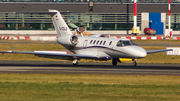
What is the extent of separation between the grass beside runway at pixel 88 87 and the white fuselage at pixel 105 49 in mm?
7137

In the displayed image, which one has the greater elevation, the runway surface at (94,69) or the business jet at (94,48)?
the business jet at (94,48)

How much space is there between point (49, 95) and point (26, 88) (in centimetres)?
262

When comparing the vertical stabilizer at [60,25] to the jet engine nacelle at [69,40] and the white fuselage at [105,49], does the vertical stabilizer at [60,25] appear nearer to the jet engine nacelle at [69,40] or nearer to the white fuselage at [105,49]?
the jet engine nacelle at [69,40]

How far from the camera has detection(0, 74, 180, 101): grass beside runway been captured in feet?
54.6

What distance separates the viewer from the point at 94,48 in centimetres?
3478

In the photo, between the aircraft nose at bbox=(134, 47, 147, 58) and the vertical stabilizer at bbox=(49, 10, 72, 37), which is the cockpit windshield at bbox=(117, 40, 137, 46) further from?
the vertical stabilizer at bbox=(49, 10, 72, 37)

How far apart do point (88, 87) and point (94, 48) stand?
50.1 feet

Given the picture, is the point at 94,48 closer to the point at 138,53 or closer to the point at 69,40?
the point at 69,40

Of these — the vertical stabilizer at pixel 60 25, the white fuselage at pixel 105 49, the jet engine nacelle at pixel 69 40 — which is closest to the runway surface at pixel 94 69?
the white fuselage at pixel 105 49

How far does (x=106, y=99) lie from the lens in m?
16.1

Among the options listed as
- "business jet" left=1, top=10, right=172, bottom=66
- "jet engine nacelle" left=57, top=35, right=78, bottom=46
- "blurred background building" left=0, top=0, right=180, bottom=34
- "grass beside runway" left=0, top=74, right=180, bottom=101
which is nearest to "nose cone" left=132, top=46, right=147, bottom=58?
"business jet" left=1, top=10, right=172, bottom=66

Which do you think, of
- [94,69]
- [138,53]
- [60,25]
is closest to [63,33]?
[60,25]

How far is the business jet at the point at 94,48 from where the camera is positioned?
3225cm

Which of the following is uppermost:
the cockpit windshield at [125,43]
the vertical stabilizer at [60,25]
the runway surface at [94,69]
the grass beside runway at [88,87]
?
the vertical stabilizer at [60,25]
